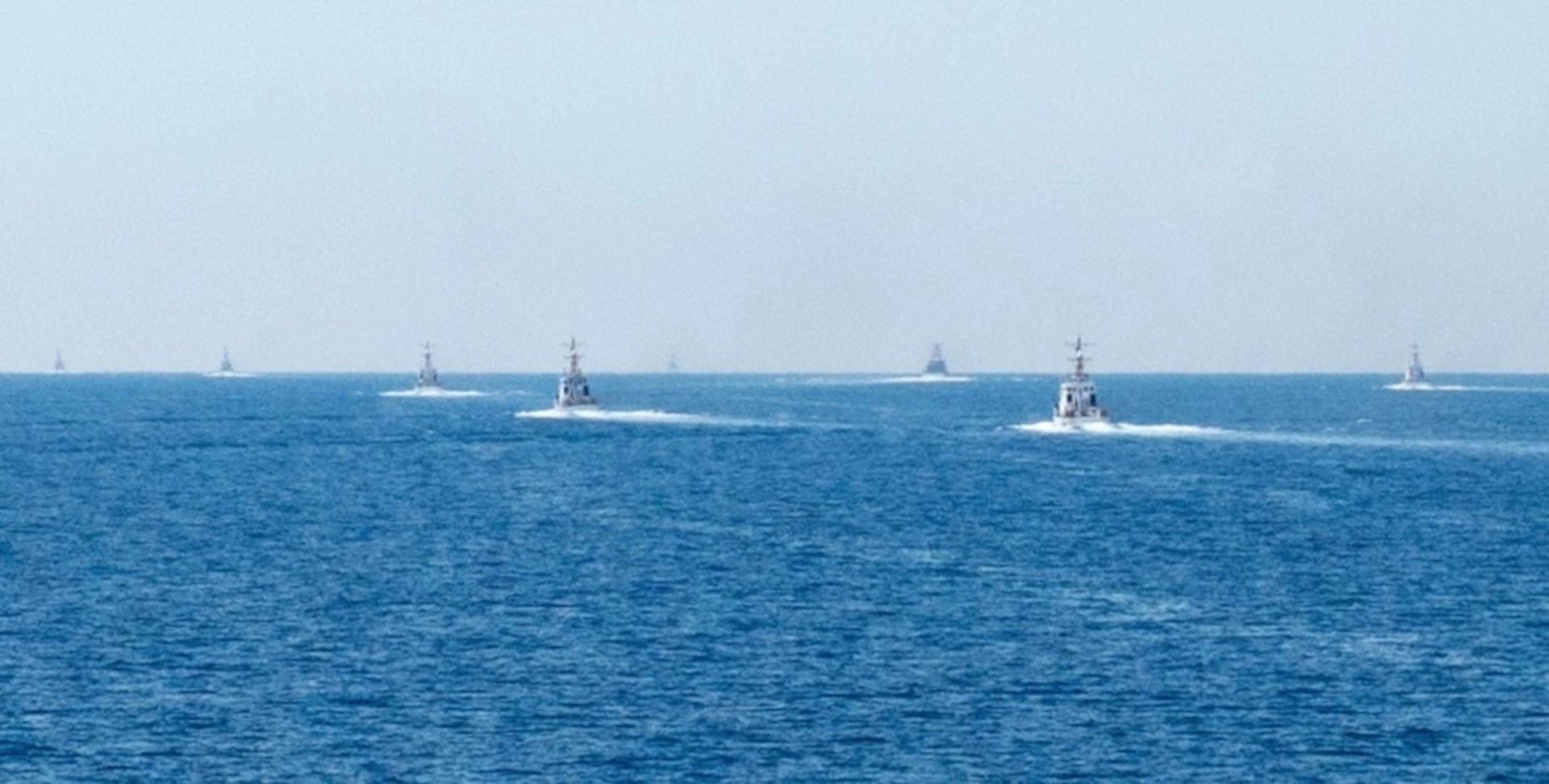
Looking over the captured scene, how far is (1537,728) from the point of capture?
258 feet

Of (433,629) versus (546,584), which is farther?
(546,584)

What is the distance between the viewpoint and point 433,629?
334 feet

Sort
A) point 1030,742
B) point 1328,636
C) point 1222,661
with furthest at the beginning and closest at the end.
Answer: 1. point 1328,636
2. point 1222,661
3. point 1030,742

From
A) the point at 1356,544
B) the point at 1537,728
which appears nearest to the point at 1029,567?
the point at 1356,544

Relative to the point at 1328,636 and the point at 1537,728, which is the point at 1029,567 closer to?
the point at 1328,636

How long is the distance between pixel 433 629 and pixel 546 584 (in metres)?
17.3

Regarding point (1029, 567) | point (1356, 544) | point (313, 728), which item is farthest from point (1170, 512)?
point (313, 728)

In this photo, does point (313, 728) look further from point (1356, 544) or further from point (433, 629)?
point (1356, 544)

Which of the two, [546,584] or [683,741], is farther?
[546,584]

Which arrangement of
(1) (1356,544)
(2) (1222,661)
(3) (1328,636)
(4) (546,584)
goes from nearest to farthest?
(2) (1222,661)
(3) (1328,636)
(4) (546,584)
(1) (1356,544)

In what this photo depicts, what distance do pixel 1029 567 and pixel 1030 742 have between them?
5127 centimetres

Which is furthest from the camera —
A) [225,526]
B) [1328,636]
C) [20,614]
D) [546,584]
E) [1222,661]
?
[225,526]

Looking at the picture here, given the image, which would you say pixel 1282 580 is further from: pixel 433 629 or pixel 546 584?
pixel 433 629

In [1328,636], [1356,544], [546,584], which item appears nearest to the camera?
[1328,636]
